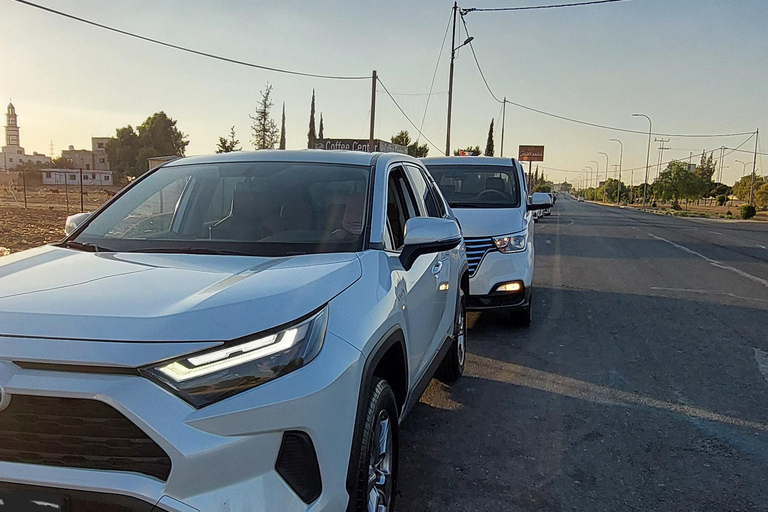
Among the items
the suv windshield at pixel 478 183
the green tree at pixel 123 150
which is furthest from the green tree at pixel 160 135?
the suv windshield at pixel 478 183

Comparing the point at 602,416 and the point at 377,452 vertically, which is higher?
the point at 377,452

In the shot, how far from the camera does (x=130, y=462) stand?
173cm

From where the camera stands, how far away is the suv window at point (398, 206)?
3483mm

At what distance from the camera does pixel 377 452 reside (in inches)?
101

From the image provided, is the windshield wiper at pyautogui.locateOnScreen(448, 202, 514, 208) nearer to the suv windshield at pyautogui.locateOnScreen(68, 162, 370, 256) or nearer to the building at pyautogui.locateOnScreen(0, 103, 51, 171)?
the suv windshield at pyautogui.locateOnScreen(68, 162, 370, 256)

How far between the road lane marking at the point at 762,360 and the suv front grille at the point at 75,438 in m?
5.42

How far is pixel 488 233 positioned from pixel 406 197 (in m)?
2.81

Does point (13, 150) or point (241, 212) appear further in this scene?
point (13, 150)

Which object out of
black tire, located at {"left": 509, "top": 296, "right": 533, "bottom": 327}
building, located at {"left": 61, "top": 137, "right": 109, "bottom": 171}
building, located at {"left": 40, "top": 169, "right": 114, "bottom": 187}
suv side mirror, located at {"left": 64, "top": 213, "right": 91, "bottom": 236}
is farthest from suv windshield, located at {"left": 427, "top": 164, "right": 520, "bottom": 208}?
building, located at {"left": 61, "top": 137, "right": 109, "bottom": 171}

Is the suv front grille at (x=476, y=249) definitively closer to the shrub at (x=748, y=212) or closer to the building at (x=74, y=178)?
the shrub at (x=748, y=212)

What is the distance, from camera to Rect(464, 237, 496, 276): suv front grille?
654 centimetres

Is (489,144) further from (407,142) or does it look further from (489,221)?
(489,221)

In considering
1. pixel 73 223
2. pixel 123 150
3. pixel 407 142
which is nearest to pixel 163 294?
pixel 73 223

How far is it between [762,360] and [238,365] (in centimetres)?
578
